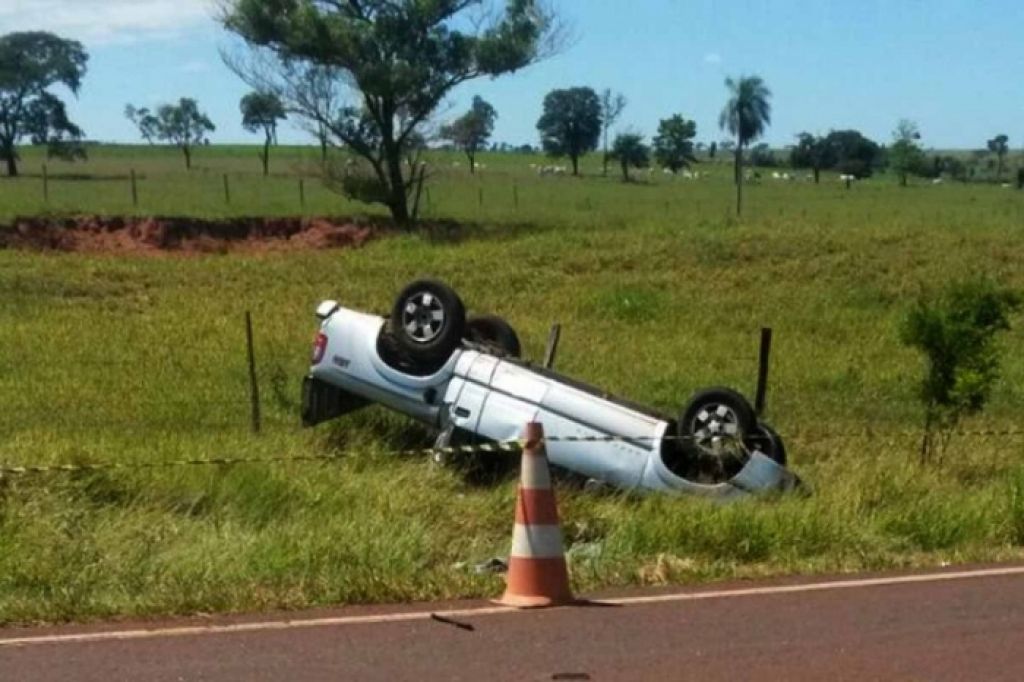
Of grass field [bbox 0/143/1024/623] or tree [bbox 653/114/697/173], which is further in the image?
tree [bbox 653/114/697/173]

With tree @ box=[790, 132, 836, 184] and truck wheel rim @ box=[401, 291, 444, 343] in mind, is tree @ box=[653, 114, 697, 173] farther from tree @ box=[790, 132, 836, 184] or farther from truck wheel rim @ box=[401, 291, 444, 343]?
truck wheel rim @ box=[401, 291, 444, 343]

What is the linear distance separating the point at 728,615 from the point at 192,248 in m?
37.3

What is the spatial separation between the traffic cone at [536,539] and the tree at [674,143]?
10562 cm

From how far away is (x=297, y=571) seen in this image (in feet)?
30.1

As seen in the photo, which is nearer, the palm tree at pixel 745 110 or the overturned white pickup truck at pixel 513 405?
the overturned white pickup truck at pixel 513 405

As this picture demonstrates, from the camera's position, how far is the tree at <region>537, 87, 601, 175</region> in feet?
392

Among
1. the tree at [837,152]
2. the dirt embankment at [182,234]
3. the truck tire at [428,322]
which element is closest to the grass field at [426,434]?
the truck tire at [428,322]

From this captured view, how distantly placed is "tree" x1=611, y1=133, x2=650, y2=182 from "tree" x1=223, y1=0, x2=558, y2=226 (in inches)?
2038

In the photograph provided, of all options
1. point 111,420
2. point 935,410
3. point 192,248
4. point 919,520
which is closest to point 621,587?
point 919,520

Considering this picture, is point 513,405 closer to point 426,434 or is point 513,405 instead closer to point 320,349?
point 426,434

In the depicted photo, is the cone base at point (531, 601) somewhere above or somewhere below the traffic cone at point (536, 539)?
below

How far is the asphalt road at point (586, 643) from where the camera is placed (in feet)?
23.7

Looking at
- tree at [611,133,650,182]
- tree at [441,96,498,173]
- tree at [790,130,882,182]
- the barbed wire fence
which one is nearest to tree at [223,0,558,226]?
tree at [441,96,498,173]

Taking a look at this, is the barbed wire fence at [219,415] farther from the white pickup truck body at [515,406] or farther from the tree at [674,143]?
the tree at [674,143]
